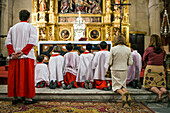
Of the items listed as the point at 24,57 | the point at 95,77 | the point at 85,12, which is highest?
the point at 85,12

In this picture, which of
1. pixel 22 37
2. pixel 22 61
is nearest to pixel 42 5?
pixel 22 37

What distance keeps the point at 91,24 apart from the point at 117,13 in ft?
5.23

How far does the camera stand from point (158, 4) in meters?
12.1

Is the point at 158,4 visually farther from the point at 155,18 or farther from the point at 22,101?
the point at 22,101

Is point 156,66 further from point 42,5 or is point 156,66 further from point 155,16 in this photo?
point 155,16

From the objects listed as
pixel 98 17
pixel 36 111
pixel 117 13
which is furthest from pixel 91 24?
pixel 36 111

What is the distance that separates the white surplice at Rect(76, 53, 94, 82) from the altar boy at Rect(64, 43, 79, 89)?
4.4 inches

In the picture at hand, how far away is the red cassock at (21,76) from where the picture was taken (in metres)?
3.43

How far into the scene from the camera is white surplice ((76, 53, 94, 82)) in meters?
4.74

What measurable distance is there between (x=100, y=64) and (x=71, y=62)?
0.77 m

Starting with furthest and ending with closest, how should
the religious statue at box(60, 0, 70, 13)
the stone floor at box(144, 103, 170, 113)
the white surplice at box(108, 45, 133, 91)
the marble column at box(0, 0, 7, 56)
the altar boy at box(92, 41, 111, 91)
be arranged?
the marble column at box(0, 0, 7, 56) → the religious statue at box(60, 0, 70, 13) → the altar boy at box(92, 41, 111, 91) → the white surplice at box(108, 45, 133, 91) → the stone floor at box(144, 103, 170, 113)

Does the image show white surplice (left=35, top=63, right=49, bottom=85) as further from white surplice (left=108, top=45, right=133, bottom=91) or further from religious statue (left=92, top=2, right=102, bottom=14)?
religious statue (left=92, top=2, right=102, bottom=14)

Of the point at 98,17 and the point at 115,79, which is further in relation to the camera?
the point at 98,17

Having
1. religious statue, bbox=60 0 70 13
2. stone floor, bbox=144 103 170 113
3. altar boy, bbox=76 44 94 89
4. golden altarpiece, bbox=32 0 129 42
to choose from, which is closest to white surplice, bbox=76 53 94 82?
altar boy, bbox=76 44 94 89
